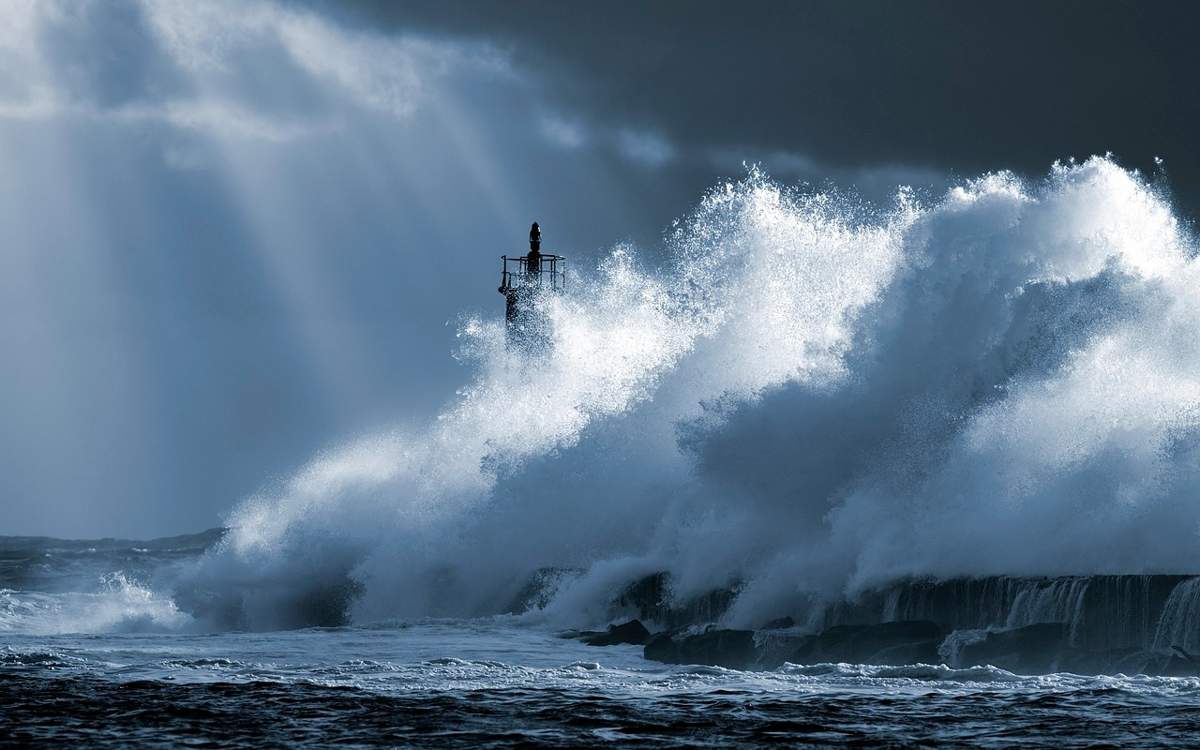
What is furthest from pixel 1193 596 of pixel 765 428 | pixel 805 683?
pixel 765 428

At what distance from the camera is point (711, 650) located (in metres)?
15.7

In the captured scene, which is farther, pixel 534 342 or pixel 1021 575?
pixel 534 342

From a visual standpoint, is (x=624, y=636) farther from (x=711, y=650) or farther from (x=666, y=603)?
(x=666, y=603)

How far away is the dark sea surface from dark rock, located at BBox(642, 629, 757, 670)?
0.37 meters

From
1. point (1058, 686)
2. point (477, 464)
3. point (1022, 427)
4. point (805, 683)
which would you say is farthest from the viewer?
point (477, 464)

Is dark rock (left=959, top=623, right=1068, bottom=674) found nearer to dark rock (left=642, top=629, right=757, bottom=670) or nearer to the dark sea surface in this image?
the dark sea surface

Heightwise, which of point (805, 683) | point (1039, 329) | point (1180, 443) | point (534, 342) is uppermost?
point (534, 342)

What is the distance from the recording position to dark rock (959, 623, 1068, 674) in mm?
13852

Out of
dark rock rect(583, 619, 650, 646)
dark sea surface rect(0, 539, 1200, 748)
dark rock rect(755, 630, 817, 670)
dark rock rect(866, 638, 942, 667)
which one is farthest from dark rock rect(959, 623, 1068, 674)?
dark rock rect(583, 619, 650, 646)

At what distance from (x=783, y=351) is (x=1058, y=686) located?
13.3 metres

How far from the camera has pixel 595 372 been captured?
32.2 m

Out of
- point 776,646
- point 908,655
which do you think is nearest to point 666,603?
point 776,646

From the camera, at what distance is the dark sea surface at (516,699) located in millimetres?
9969

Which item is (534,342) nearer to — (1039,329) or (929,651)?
(1039,329)
